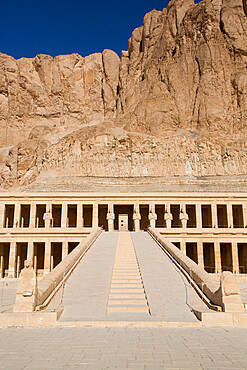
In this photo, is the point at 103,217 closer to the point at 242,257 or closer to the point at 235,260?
the point at 242,257

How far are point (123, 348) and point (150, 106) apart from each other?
72.3 meters

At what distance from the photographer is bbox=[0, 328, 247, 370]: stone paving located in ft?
22.5

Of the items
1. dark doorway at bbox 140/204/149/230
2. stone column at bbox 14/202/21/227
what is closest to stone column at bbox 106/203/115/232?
dark doorway at bbox 140/204/149/230

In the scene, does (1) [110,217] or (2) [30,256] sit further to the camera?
(1) [110,217]

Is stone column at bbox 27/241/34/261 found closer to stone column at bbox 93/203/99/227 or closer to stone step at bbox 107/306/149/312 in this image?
stone column at bbox 93/203/99/227

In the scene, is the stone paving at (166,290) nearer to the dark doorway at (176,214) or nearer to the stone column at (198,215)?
the stone column at (198,215)

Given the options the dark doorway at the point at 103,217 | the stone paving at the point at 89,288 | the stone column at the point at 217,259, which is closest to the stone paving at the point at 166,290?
the stone paving at the point at 89,288

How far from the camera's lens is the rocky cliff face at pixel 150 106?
67.0 metres

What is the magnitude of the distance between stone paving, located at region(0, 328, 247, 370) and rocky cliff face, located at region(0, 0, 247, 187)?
56929 millimetres

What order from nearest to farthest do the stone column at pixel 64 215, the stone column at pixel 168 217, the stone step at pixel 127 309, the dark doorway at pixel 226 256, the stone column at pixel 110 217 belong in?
the stone step at pixel 127 309 < the dark doorway at pixel 226 256 < the stone column at pixel 168 217 < the stone column at pixel 110 217 < the stone column at pixel 64 215

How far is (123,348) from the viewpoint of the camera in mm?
7863

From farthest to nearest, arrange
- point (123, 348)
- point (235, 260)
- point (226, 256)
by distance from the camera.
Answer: point (226, 256) → point (235, 260) → point (123, 348)

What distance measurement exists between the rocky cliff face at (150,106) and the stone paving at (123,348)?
56929 millimetres

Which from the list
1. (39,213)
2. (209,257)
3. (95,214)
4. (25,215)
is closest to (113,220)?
(95,214)
